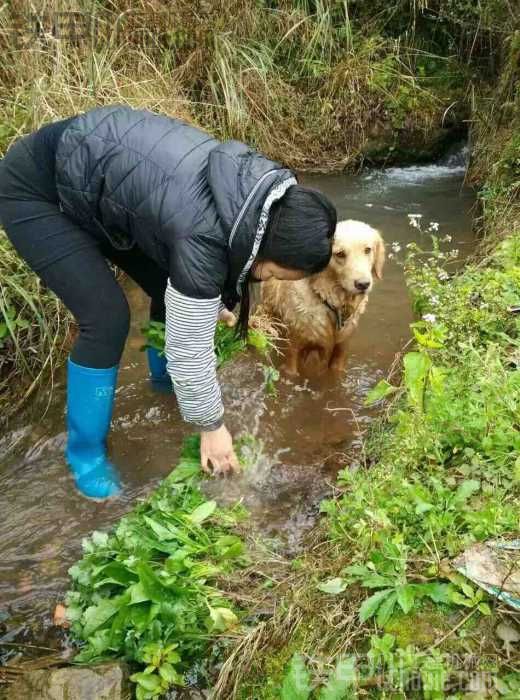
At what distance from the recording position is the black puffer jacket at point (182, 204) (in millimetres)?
1974

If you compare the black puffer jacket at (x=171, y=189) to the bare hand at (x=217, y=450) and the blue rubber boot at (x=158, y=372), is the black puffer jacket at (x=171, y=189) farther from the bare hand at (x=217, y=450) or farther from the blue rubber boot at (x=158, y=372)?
the blue rubber boot at (x=158, y=372)

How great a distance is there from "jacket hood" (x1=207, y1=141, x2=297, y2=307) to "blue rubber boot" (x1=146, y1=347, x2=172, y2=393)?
1438 millimetres

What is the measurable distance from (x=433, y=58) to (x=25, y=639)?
27.1ft

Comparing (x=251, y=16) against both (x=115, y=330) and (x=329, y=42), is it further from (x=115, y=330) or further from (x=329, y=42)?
(x=115, y=330)

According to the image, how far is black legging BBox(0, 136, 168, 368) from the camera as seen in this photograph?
2.37 m


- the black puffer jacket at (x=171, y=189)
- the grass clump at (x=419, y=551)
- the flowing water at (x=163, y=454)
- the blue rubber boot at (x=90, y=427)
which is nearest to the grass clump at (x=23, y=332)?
the flowing water at (x=163, y=454)

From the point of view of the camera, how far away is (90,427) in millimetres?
2686

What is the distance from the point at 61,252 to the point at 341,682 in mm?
1787

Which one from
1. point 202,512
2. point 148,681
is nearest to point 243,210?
point 202,512

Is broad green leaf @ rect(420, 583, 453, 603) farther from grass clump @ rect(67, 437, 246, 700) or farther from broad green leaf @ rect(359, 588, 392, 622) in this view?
grass clump @ rect(67, 437, 246, 700)

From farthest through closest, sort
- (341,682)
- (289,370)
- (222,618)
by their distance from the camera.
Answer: (289,370)
(222,618)
(341,682)

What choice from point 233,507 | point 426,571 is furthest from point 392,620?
point 233,507

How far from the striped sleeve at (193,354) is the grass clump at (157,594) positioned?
1.24ft

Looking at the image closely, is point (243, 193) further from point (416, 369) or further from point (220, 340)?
point (220, 340)
